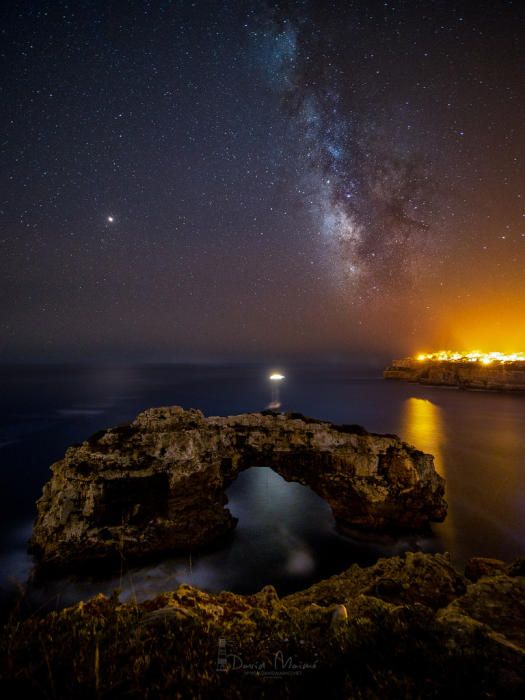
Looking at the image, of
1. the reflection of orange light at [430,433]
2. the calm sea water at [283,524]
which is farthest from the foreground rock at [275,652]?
the reflection of orange light at [430,433]

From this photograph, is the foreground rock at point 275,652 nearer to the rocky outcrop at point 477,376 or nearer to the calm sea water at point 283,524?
the calm sea water at point 283,524

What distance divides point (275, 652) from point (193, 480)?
10.2 meters

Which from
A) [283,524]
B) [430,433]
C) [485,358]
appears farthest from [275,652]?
[485,358]

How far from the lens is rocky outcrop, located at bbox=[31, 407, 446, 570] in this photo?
12.3 metres

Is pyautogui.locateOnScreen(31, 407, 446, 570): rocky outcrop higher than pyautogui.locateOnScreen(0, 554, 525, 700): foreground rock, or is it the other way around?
pyautogui.locateOnScreen(0, 554, 525, 700): foreground rock

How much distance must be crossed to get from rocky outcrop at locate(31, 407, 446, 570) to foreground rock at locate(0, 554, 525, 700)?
760 cm

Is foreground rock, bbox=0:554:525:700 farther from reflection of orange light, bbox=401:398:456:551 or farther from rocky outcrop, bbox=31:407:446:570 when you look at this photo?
reflection of orange light, bbox=401:398:456:551

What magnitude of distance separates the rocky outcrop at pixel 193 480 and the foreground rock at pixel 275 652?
760cm

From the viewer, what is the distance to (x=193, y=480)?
1356cm

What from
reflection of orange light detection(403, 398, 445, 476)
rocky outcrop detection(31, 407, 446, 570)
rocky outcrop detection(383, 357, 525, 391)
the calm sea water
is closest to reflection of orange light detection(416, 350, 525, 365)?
rocky outcrop detection(383, 357, 525, 391)

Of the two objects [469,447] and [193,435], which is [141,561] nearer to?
[193,435]

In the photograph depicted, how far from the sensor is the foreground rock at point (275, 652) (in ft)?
11.0

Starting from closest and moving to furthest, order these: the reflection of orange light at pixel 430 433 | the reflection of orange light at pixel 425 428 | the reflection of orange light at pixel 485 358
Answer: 1. the reflection of orange light at pixel 430 433
2. the reflection of orange light at pixel 425 428
3. the reflection of orange light at pixel 485 358

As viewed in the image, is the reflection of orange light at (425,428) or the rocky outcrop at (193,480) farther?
the reflection of orange light at (425,428)
